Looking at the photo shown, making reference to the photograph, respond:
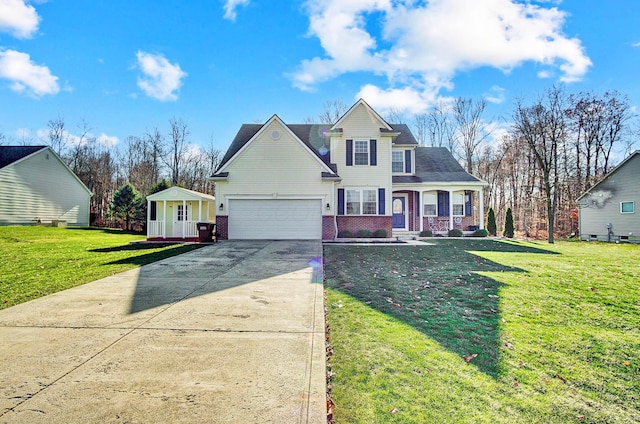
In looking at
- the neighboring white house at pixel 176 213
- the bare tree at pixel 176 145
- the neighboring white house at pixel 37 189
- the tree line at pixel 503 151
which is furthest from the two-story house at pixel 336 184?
the bare tree at pixel 176 145

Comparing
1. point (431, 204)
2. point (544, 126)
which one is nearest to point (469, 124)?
point (544, 126)

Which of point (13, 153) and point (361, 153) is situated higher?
point (13, 153)

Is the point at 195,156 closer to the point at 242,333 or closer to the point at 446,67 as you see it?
the point at 446,67

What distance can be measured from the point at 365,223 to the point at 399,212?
3479 millimetres

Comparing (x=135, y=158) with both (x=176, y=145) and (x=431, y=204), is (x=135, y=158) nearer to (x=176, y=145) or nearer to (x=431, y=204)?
(x=176, y=145)

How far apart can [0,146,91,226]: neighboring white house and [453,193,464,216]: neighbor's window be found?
93.6ft

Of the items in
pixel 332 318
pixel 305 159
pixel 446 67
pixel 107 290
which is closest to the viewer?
pixel 332 318

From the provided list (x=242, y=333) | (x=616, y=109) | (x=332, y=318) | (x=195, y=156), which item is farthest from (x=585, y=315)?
(x=195, y=156)

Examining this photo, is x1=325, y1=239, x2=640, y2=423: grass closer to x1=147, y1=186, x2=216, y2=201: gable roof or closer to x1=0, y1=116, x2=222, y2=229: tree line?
x1=147, y1=186, x2=216, y2=201: gable roof

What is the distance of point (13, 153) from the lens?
2362cm

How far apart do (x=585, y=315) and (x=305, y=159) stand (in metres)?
13.4

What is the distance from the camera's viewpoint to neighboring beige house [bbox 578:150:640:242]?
64.6 ft

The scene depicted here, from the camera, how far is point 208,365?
2900mm

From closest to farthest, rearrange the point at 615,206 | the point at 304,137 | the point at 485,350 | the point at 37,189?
the point at 485,350 < the point at 304,137 < the point at 615,206 < the point at 37,189
